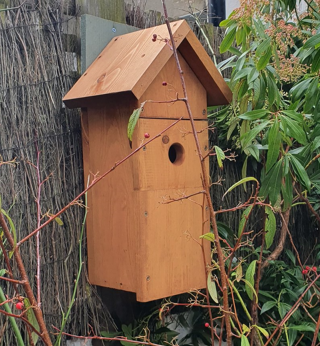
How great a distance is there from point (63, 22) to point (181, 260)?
1.30 metres

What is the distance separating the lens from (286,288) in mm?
2787

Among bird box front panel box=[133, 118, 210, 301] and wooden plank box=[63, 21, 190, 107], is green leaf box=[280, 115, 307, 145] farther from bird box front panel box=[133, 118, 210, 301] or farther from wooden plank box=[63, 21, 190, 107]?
wooden plank box=[63, 21, 190, 107]

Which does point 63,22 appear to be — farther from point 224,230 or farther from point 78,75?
point 224,230

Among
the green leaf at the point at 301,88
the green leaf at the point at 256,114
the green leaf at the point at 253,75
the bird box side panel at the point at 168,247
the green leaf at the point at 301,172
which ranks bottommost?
the bird box side panel at the point at 168,247

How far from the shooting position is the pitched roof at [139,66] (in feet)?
7.09

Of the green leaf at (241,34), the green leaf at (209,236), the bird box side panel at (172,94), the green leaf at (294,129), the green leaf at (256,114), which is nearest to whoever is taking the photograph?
the green leaf at (209,236)

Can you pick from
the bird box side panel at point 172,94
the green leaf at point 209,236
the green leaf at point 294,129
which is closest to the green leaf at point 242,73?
the bird box side panel at point 172,94

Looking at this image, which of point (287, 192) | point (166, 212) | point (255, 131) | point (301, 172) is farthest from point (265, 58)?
point (166, 212)

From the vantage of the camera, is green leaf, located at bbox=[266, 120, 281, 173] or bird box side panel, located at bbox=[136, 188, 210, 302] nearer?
green leaf, located at bbox=[266, 120, 281, 173]

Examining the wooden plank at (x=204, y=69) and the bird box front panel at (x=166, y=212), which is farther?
the wooden plank at (x=204, y=69)

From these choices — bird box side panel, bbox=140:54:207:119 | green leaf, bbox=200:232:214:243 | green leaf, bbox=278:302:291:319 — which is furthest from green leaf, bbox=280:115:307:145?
green leaf, bbox=278:302:291:319

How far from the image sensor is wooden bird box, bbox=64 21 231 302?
2219mm

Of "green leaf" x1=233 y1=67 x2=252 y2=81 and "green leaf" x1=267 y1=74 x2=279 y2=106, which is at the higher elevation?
"green leaf" x1=233 y1=67 x2=252 y2=81

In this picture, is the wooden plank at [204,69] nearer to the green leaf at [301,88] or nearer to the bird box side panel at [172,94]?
the bird box side panel at [172,94]
